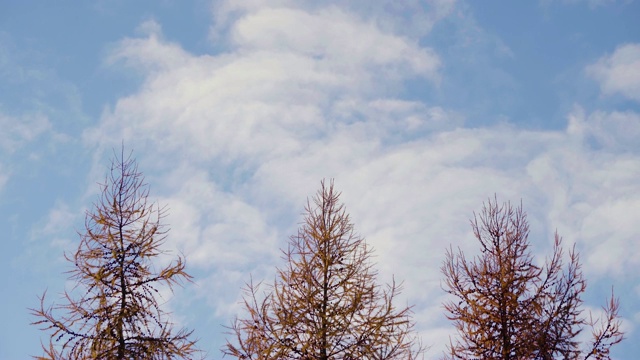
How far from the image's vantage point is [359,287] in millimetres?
17188

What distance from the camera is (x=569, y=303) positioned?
1695 centimetres

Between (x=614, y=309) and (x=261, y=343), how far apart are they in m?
8.54

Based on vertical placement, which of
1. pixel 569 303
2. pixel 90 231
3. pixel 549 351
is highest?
pixel 90 231

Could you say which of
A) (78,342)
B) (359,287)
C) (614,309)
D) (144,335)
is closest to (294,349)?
(359,287)

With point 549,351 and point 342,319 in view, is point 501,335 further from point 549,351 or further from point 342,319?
point 342,319

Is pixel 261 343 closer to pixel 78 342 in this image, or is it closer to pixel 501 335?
pixel 78 342

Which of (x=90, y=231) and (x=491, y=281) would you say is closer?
(x=90, y=231)

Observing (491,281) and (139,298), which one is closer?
(139,298)

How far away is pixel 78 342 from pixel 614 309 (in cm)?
1250

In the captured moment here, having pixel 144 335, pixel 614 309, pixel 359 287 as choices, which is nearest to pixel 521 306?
pixel 614 309

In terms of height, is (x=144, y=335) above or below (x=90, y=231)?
below

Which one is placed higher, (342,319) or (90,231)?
(90,231)

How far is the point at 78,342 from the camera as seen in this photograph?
15.8m

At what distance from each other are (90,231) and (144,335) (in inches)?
106
